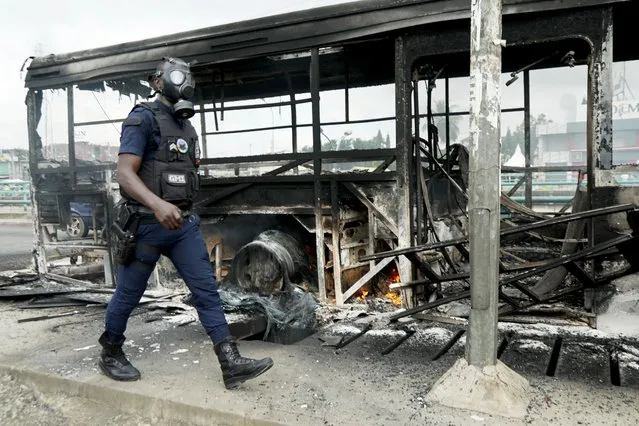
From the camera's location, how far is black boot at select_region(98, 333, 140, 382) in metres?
3.57

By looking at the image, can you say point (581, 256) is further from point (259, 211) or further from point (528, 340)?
point (259, 211)

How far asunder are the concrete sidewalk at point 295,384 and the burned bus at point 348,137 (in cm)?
89

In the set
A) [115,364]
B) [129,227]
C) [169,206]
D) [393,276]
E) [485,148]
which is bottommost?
[115,364]

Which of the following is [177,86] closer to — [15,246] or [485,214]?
[485,214]

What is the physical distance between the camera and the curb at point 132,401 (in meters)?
3.03

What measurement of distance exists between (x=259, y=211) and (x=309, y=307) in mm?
1296

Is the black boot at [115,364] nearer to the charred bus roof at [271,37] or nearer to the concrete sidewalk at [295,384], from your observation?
the concrete sidewalk at [295,384]

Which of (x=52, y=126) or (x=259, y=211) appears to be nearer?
(x=259, y=211)

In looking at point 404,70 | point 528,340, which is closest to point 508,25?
point 404,70

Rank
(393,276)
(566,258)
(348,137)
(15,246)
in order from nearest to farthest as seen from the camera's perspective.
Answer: (566,258), (393,276), (348,137), (15,246)

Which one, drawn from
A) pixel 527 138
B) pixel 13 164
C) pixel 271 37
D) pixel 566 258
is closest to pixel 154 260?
pixel 566 258

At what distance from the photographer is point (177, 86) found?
3.51m

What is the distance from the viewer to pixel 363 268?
6.15 meters

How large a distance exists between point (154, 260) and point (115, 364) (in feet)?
2.69
